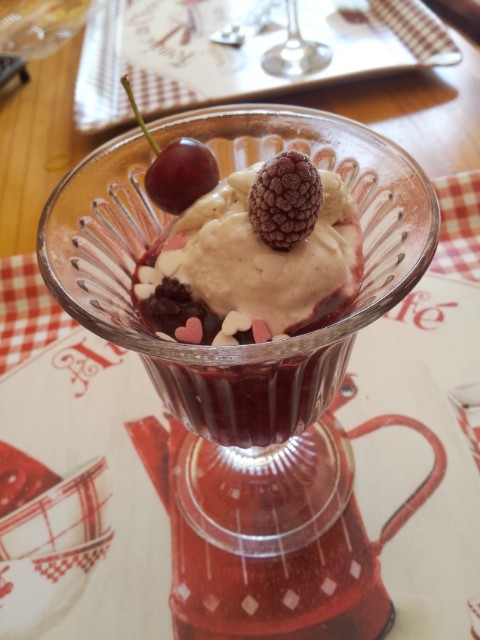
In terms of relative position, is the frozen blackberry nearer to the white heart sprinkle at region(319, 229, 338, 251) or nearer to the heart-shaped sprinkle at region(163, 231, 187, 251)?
the white heart sprinkle at region(319, 229, 338, 251)

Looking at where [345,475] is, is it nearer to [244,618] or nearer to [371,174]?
[244,618]

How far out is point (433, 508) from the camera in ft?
3.00

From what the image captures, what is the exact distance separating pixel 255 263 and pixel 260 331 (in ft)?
0.30

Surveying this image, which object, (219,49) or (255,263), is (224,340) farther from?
(219,49)

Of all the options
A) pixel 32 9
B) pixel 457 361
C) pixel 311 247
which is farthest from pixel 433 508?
pixel 32 9

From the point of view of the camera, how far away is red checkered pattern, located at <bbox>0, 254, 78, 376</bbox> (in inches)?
48.7

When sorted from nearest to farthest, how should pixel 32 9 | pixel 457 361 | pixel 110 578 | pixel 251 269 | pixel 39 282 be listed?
pixel 251 269 → pixel 110 578 → pixel 457 361 → pixel 39 282 → pixel 32 9

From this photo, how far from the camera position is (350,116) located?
1.73 metres

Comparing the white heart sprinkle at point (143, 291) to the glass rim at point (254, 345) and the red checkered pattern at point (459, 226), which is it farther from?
the red checkered pattern at point (459, 226)

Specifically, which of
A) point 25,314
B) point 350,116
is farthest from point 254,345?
point 350,116

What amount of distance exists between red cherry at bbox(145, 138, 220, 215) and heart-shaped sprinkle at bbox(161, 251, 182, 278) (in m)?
0.09

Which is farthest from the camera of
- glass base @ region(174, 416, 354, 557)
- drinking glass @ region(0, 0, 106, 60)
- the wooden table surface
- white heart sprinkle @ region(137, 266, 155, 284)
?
drinking glass @ region(0, 0, 106, 60)

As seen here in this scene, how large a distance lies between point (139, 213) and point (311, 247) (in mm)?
379

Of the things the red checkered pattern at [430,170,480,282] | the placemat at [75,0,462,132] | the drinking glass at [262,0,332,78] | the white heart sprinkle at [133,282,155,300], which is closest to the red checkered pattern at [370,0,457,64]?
the placemat at [75,0,462,132]
